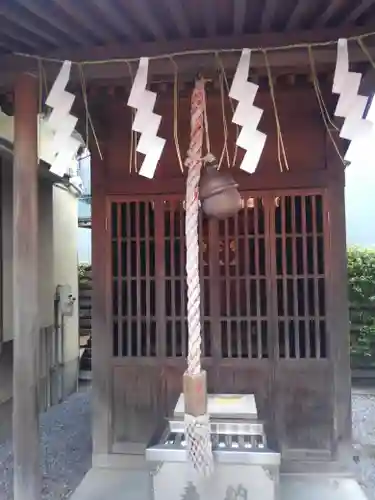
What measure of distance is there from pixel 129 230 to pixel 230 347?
137cm

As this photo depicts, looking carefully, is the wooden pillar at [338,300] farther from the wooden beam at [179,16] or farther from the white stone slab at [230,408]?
the wooden beam at [179,16]

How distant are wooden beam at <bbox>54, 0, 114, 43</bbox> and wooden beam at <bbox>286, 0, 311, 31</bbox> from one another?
3.43 ft

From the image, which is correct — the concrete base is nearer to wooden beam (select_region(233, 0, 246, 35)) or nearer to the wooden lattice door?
the wooden lattice door

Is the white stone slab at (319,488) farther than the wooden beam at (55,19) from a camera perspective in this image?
Yes

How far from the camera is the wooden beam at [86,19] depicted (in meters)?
2.61

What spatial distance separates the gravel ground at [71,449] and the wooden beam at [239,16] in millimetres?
3488

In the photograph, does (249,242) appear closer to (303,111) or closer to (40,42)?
(303,111)

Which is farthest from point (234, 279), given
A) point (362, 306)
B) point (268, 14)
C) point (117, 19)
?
point (362, 306)

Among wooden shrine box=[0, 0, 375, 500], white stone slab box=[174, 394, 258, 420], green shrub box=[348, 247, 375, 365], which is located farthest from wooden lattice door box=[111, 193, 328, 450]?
green shrub box=[348, 247, 375, 365]

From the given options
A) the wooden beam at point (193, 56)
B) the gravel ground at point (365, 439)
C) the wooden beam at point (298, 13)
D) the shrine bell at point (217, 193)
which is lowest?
the gravel ground at point (365, 439)

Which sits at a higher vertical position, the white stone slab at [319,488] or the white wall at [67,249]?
the white wall at [67,249]

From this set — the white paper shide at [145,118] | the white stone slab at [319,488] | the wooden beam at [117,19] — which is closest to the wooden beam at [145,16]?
the wooden beam at [117,19]

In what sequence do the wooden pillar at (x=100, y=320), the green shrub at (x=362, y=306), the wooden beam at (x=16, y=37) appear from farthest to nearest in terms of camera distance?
the green shrub at (x=362, y=306), the wooden pillar at (x=100, y=320), the wooden beam at (x=16, y=37)

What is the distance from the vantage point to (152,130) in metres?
2.98
